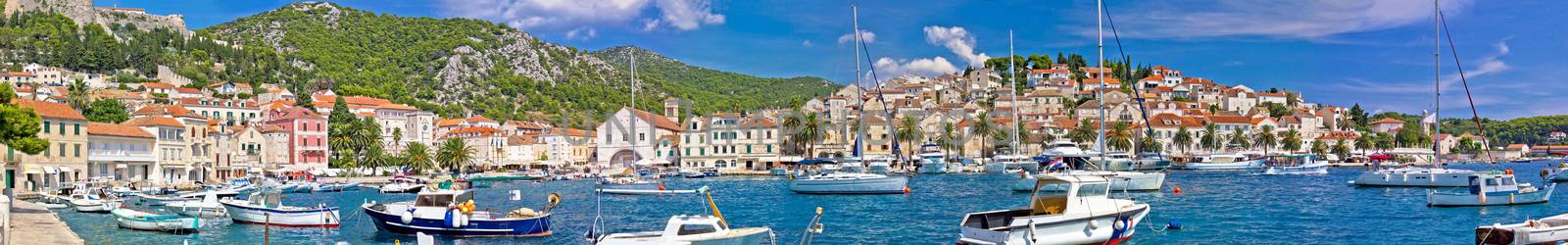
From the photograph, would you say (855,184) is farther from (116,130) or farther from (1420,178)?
(116,130)

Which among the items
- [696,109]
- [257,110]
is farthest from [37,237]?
[696,109]

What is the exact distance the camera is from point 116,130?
2335 inches

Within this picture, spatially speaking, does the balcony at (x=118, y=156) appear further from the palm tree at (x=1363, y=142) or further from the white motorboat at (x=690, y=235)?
the palm tree at (x=1363, y=142)

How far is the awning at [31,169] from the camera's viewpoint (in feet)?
167

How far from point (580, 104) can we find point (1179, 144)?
3784 inches

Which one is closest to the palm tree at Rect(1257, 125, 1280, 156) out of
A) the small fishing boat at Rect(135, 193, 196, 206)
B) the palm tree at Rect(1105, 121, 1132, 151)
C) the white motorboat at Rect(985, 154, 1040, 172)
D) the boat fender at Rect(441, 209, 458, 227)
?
the palm tree at Rect(1105, 121, 1132, 151)

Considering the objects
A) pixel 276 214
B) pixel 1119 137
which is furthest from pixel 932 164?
pixel 276 214

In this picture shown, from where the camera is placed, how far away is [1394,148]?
13388 cm

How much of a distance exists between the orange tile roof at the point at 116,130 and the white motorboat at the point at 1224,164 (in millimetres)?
72509

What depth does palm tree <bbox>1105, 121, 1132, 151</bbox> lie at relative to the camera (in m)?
112

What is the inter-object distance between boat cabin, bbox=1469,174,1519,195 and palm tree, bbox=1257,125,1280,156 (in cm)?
8078

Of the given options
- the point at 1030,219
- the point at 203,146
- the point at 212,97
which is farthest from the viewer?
the point at 212,97

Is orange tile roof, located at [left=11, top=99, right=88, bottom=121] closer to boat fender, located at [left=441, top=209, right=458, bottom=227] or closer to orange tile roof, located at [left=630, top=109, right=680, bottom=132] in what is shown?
boat fender, located at [left=441, top=209, right=458, bottom=227]

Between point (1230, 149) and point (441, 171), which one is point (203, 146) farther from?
point (1230, 149)
